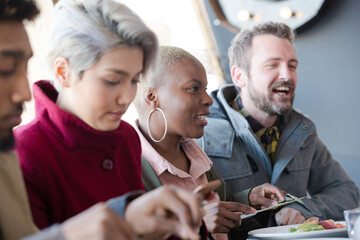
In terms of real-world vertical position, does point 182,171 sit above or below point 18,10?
below

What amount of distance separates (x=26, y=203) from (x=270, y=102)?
1614 millimetres

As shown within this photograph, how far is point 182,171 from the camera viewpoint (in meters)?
1.55

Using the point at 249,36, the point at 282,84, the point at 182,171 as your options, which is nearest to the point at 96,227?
the point at 182,171

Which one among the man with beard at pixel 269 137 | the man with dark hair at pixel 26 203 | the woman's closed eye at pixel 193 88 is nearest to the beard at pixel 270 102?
the man with beard at pixel 269 137

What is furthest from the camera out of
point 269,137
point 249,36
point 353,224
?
point 249,36

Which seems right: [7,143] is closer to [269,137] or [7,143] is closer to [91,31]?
[91,31]

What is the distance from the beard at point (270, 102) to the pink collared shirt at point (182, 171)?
0.62 m

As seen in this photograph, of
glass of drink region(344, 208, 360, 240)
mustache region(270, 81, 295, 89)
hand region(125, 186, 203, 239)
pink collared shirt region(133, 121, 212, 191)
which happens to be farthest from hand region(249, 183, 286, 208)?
hand region(125, 186, 203, 239)

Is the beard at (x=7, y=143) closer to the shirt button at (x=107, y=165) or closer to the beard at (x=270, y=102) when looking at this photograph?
the shirt button at (x=107, y=165)

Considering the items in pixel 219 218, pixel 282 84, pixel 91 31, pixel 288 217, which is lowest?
pixel 288 217

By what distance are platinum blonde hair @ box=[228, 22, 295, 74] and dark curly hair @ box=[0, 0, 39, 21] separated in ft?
5.37

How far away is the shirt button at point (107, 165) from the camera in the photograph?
101 centimetres

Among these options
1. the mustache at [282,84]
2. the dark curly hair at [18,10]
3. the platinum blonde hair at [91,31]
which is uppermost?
the dark curly hair at [18,10]

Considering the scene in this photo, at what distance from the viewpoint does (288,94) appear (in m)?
2.27
